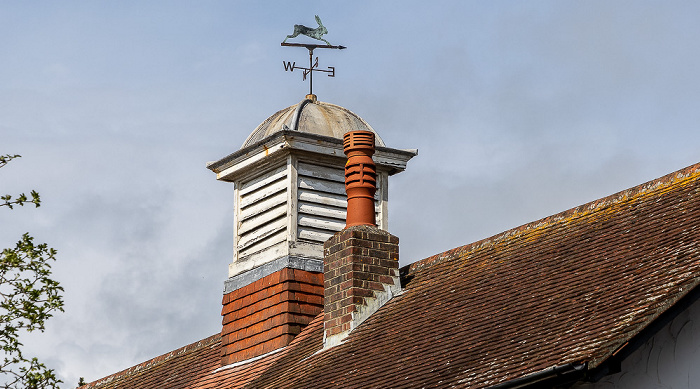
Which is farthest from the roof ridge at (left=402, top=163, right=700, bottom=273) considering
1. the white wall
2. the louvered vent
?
the white wall

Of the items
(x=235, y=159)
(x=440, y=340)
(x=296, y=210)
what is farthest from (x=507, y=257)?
(x=235, y=159)

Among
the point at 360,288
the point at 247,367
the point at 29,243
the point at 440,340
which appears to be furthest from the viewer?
the point at 247,367

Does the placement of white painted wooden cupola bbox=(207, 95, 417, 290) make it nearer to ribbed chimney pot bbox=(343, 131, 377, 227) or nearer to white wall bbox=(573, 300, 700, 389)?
ribbed chimney pot bbox=(343, 131, 377, 227)

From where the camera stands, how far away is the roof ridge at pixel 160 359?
21234 mm

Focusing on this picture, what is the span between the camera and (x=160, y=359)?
22.0m

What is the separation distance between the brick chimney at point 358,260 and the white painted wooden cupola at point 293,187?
3.82 feet

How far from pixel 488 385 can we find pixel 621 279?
1892 mm

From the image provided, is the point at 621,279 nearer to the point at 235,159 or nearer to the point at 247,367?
the point at 247,367

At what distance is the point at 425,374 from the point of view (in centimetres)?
1317

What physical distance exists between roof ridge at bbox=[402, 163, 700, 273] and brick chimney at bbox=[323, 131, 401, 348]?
644mm

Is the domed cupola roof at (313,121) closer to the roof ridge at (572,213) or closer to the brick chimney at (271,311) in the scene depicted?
the brick chimney at (271,311)

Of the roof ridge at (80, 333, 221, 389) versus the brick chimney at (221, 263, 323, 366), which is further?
the roof ridge at (80, 333, 221, 389)

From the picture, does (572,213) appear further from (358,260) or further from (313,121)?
(313,121)

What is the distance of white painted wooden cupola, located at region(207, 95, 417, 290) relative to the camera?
755 inches
